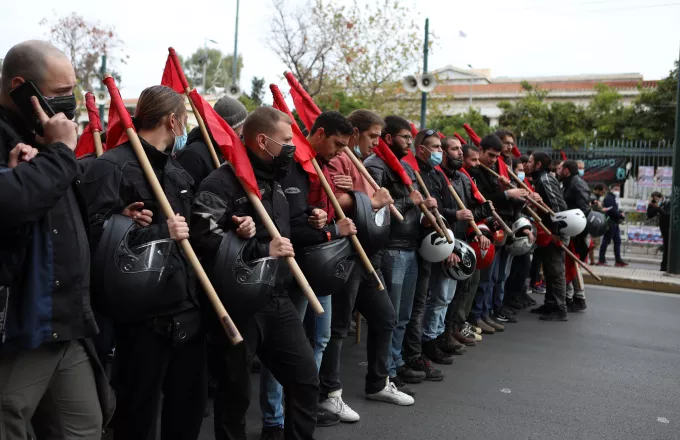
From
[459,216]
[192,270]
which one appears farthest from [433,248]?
[192,270]

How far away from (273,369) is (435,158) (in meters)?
3.07

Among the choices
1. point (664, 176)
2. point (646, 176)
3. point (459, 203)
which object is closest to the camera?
point (459, 203)

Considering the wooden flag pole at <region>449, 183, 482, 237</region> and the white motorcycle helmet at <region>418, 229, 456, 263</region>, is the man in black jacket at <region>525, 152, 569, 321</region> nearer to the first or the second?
the wooden flag pole at <region>449, 183, 482, 237</region>

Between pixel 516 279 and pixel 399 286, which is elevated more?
pixel 399 286

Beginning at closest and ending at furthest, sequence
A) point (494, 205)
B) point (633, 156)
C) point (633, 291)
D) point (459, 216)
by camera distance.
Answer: point (459, 216) < point (494, 205) < point (633, 291) < point (633, 156)

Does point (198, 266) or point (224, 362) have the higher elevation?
point (198, 266)

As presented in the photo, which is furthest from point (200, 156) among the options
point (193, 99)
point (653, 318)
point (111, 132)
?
point (653, 318)

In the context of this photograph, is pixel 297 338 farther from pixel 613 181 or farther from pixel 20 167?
pixel 613 181

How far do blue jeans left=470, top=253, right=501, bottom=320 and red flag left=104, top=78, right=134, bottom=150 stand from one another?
187 inches

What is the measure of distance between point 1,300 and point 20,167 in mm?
460

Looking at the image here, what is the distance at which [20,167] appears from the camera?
2240 mm

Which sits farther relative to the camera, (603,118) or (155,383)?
(603,118)

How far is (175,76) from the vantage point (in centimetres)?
482

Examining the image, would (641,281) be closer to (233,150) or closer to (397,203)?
(397,203)
